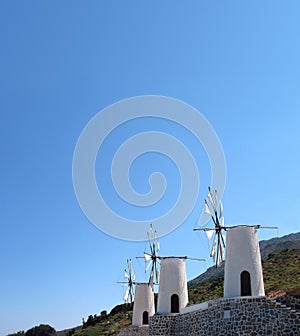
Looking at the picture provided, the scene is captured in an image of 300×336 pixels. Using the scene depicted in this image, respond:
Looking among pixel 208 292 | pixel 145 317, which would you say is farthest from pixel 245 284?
pixel 208 292

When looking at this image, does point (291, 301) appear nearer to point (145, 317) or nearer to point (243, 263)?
point (243, 263)

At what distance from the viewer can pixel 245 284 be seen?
18.1 meters

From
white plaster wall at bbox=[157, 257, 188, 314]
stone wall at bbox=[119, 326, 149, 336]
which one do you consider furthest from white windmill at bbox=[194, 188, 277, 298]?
stone wall at bbox=[119, 326, 149, 336]

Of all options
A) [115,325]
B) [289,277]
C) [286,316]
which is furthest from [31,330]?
[286,316]

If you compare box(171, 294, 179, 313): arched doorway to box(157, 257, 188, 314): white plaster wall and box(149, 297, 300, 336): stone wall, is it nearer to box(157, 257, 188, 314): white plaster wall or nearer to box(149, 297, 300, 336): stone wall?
box(157, 257, 188, 314): white plaster wall

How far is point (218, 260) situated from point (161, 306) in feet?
16.2

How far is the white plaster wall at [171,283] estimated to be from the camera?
23.6 metres

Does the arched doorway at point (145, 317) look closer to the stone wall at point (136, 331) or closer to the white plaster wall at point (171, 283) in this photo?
the stone wall at point (136, 331)

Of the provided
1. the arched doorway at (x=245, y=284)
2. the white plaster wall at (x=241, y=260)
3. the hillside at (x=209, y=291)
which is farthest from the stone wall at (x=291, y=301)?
the hillside at (x=209, y=291)

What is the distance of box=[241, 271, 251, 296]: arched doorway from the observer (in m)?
17.9

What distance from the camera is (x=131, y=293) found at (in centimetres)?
3394

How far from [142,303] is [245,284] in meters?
11.5

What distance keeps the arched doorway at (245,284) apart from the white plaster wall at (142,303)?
36.3ft

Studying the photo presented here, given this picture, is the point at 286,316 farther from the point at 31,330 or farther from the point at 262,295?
the point at 31,330
